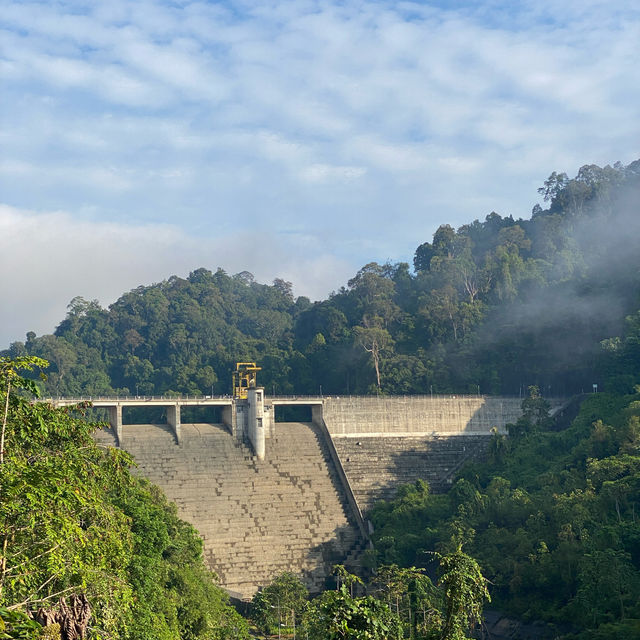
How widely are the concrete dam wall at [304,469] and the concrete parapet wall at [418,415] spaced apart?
6 cm

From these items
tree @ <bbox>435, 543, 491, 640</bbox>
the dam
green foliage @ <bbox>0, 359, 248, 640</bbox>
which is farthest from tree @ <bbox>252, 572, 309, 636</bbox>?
tree @ <bbox>435, 543, 491, 640</bbox>

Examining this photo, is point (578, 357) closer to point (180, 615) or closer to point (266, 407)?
point (266, 407)

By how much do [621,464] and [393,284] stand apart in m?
35.7

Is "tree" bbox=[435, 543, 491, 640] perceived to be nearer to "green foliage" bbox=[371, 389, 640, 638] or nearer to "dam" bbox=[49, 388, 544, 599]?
"green foliage" bbox=[371, 389, 640, 638]

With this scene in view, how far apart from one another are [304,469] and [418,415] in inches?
314

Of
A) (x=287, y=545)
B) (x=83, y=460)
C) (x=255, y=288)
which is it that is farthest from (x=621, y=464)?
(x=255, y=288)

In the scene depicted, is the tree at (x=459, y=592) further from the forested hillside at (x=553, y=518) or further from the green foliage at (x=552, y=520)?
the green foliage at (x=552, y=520)

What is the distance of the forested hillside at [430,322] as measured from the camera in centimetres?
5478

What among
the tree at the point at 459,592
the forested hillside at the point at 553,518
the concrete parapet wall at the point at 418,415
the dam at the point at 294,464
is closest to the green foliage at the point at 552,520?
the forested hillside at the point at 553,518

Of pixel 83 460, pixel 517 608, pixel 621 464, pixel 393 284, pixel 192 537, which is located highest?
pixel 393 284

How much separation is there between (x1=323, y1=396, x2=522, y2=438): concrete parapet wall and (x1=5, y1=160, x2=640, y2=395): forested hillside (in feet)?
13.1

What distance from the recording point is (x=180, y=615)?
27594 millimetres

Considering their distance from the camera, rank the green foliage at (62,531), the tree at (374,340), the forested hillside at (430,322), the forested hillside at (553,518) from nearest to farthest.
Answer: the green foliage at (62,531) → the forested hillside at (553,518) → the forested hillside at (430,322) → the tree at (374,340)

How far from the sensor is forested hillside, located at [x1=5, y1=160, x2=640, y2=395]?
54781 mm
